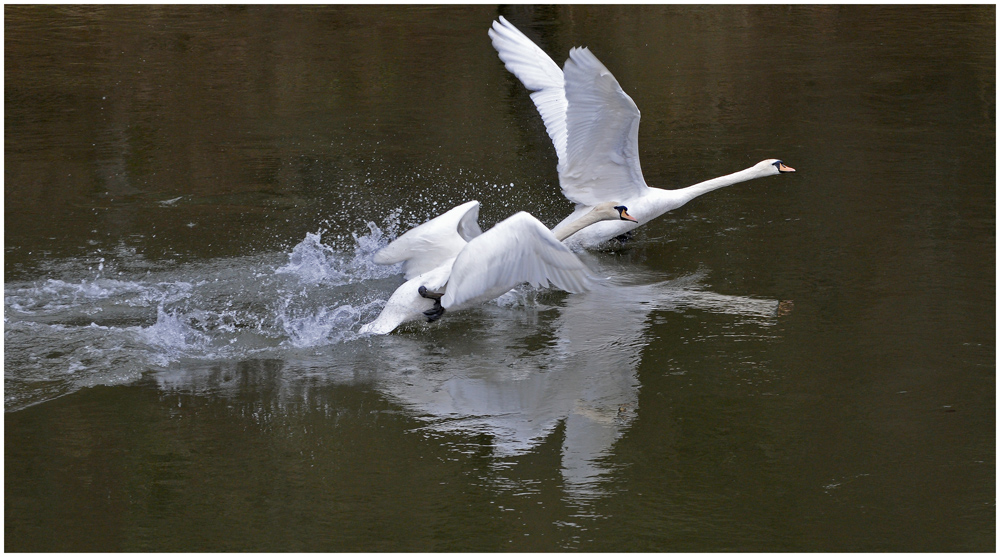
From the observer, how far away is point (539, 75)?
988 centimetres

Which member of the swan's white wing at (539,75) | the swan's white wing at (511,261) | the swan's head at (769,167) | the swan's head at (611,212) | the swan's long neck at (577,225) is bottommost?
the swan's white wing at (511,261)

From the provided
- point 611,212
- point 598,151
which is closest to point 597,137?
point 598,151

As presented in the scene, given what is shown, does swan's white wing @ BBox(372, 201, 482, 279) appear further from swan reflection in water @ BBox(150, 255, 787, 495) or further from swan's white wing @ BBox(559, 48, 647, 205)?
swan's white wing @ BBox(559, 48, 647, 205)

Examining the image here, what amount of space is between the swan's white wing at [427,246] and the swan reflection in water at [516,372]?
1.49ft

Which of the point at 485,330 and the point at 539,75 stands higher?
the point at 539,75

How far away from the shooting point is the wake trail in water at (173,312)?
6.79 m

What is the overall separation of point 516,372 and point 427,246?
1.36 meters

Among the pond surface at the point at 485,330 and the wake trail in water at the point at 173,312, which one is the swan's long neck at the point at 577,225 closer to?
the pond surface at the point at 485,330

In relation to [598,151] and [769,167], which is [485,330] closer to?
[598,151]

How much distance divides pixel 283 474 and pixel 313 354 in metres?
1.46

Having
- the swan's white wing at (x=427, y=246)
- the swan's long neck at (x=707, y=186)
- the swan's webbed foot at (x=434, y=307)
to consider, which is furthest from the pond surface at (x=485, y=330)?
the swan's long neck at (x=707, y=186)

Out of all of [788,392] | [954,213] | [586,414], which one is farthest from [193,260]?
[954,213]

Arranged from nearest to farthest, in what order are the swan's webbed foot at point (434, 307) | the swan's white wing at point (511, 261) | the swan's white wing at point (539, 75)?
1. the swan's white wing at point (511, 261)
2. the swan's webbed foot at point (434, 307)
3. the swan's white wing at point (539, 75)

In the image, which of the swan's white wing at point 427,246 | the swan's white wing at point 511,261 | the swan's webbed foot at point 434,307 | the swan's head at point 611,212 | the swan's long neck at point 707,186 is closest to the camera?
the swan's white wing at point 511,261
